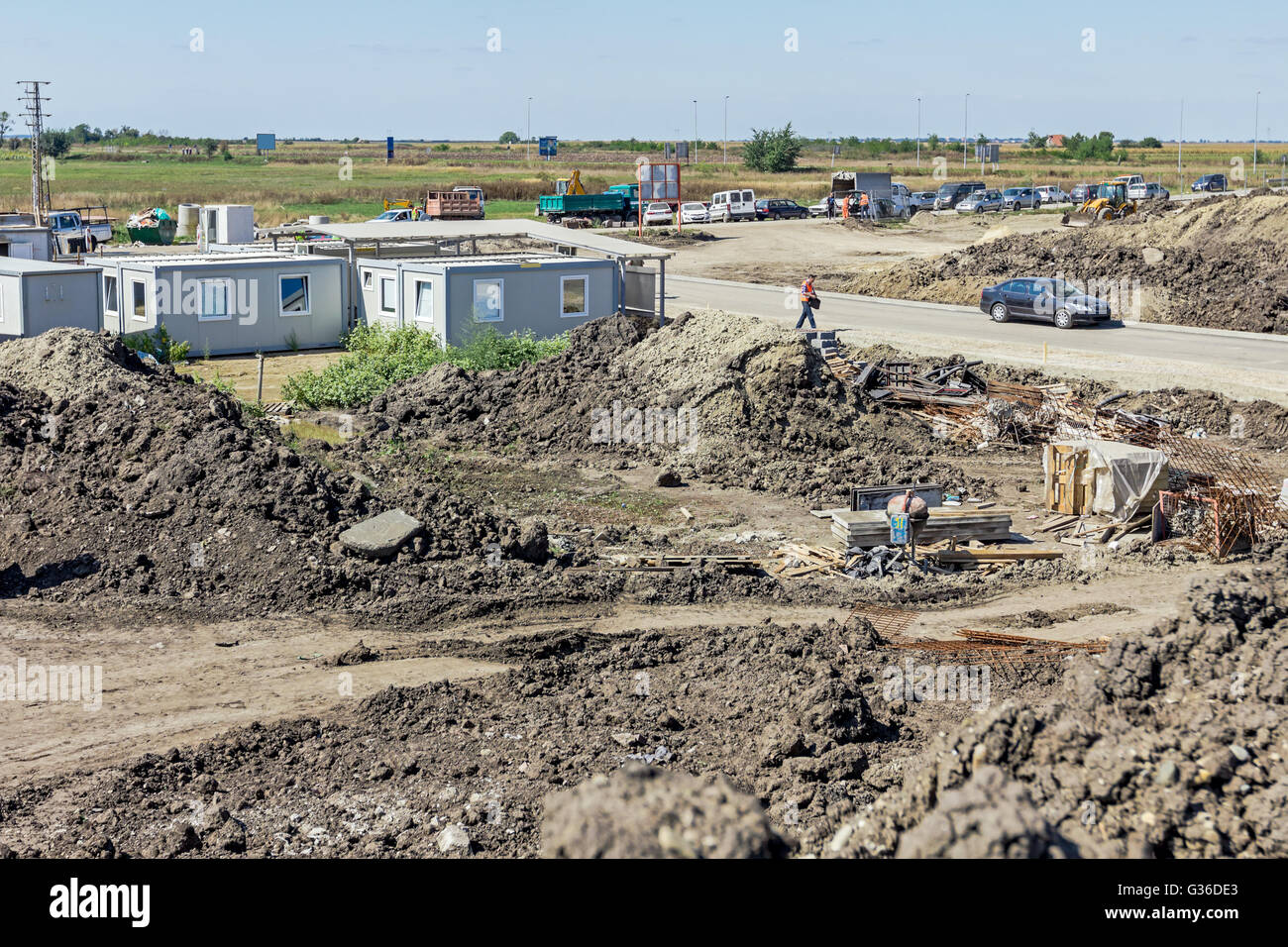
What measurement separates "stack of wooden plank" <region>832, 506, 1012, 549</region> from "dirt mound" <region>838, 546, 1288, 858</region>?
19.1ft

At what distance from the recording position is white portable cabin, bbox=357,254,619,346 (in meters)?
28.3

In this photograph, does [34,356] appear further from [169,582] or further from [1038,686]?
[1038,686]

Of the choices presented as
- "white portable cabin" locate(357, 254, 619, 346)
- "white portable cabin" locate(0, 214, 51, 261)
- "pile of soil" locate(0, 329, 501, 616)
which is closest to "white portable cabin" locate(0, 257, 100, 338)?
"white portable cabin" locate(357, 254, 619, 346)

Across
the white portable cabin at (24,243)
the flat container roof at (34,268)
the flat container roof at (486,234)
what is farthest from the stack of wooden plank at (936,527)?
the white portable cabin at (24,243)

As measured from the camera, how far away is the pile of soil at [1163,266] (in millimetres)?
36625

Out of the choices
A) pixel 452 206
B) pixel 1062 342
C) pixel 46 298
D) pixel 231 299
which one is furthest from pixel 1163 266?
pixel 452 206

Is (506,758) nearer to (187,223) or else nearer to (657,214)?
(187,223)

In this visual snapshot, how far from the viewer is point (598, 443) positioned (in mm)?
22359

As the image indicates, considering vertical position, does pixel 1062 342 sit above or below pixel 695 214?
below

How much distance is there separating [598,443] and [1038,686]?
11394 millimetres

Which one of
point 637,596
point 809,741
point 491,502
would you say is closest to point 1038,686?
point 809,741

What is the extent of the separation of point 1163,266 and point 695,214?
3263 cm

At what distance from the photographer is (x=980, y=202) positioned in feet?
251

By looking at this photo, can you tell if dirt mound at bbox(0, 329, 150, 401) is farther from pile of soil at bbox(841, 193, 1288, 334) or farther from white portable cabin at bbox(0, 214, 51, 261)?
pile of soil at bbox(841, 193, 1288, 334)
